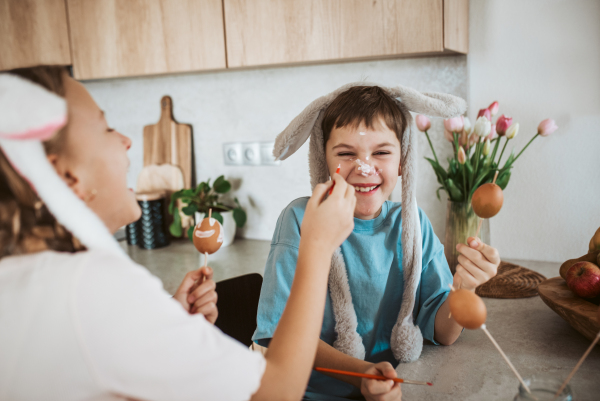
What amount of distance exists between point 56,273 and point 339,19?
120 centimetres

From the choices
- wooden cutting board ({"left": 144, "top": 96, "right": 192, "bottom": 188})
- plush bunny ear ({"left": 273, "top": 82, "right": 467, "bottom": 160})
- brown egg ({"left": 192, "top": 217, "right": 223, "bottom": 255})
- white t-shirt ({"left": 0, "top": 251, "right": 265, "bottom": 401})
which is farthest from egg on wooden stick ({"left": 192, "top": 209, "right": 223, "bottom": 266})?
wooden cutting board ({"left": 144, "top": 96, "right": 192, "bottom": 188})

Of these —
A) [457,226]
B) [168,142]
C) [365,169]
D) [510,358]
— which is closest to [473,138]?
[457,226]

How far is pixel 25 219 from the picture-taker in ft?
1.66

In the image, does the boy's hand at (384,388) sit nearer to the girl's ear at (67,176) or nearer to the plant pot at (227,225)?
the girl's ear at (67,176)

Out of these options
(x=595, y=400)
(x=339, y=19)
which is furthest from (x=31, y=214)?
(x=339, y=19)

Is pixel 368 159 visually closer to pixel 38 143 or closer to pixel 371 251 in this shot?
pixel 371 251

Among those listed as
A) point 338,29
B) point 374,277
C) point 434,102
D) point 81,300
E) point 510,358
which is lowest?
point 510,358

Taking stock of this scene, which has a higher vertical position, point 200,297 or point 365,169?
point 365,169

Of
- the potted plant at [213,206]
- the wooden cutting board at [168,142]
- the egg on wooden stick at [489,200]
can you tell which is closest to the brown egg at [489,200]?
the egg on wooden stick at [489,200]

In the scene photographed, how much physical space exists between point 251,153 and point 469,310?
1.49 m

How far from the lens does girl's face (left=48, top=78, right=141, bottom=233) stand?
0.53 m

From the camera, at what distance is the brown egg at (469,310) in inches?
26.4

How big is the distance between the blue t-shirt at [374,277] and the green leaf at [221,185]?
3.19 ft

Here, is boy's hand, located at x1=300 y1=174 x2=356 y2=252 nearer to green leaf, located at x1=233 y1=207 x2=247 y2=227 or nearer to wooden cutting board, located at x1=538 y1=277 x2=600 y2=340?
wooden cutting board, located at x1=538 y1=277 x2=600 y2=340
